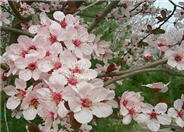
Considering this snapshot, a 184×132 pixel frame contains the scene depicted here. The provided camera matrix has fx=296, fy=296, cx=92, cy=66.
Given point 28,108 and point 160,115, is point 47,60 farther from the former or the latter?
point 160,115

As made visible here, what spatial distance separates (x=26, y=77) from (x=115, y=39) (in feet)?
14.3

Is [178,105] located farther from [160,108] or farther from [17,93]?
[17,93]

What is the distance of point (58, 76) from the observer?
2.87ft

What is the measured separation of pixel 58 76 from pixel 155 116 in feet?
1.62

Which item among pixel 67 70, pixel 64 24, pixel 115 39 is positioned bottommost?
pixel 115 39

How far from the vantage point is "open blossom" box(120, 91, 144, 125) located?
43.8 inches

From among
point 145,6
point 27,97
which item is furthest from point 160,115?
point 145,6

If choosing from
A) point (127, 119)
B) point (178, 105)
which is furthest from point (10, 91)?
point (178, 105)

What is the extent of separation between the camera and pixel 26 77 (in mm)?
971

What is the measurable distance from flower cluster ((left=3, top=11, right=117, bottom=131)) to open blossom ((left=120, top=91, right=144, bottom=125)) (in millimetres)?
81

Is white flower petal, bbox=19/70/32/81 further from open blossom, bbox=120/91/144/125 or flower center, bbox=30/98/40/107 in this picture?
open blossom, bbox=120/91/144/125

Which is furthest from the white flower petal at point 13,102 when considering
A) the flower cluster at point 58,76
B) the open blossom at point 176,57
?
the open blossom at point 176,57

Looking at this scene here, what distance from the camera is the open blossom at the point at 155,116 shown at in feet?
3.82

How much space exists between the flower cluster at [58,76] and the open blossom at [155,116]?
0.19 meters
